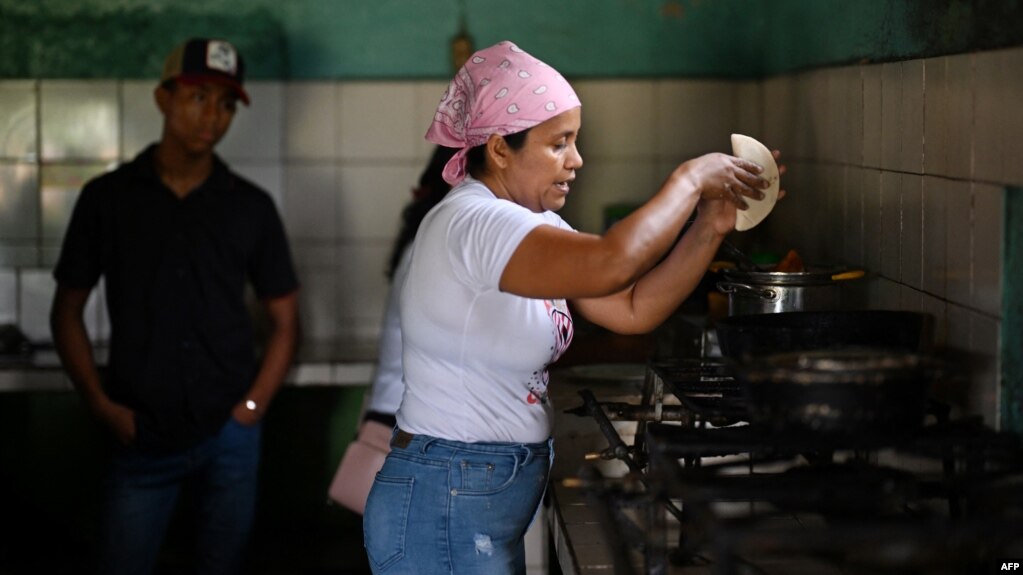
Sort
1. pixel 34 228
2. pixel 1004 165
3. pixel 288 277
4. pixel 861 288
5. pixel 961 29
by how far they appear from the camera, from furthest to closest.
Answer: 1. pixel 34 228
2. pixel 288 277
3. pixel 861 288
4. pixel 961 29
5. pixel 1004 165

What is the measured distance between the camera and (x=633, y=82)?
4.50 meters

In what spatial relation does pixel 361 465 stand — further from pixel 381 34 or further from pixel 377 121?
pixel 381 34

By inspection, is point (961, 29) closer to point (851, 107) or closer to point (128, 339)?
point (851, 107)

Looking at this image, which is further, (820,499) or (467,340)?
(467,340)

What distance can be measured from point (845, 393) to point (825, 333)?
424 millimetres

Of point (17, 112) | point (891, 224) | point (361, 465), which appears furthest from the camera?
point (17, 112)

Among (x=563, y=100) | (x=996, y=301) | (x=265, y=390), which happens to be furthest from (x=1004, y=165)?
(x=265, y=390)

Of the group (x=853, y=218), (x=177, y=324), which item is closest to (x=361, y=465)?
(x=177, y=324)

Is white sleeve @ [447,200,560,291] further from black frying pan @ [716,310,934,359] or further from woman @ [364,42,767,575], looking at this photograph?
black frying pan @ [716,310,934,359]

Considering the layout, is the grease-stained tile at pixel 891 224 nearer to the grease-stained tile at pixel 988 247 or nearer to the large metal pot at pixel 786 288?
the large metal pot at pixel 786 288

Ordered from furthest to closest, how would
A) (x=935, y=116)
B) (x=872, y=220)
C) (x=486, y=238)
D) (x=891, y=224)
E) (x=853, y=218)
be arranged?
1. (x=853, y=218)
2. (x=872, y=220)
3. (x=891, y=224)
4. (x=935, y=116)
5. (x=486, y=238)

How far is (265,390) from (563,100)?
1739 millimetres

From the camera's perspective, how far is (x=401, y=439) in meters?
2.11

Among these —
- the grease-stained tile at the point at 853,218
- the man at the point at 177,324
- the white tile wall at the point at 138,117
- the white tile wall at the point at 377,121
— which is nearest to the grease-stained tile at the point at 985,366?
the grease-stained tile at the point at 853,218
